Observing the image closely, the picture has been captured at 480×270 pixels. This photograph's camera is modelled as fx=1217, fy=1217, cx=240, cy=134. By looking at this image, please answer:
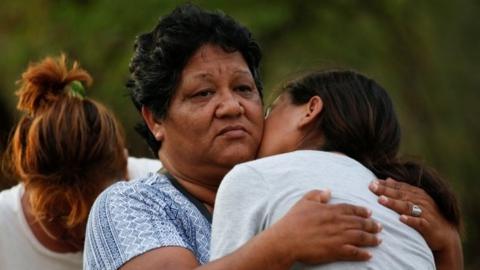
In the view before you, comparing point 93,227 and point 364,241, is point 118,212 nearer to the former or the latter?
point 93,227

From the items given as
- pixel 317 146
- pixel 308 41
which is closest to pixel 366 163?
pixel 317 146

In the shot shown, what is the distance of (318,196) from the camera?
275cm

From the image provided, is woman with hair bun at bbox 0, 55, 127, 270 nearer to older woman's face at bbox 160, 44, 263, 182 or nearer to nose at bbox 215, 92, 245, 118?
older woman's face at bbox 160, 44, 263, 182

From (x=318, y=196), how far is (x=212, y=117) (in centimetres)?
69

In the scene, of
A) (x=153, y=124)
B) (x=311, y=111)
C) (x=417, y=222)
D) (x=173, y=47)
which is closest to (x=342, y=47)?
(x=153, y=124)

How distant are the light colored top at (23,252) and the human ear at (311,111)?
5.37ft

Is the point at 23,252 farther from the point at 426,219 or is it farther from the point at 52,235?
the point at 426,219

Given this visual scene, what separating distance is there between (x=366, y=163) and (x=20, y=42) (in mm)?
6054

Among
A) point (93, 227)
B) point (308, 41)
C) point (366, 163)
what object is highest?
point (366, 163)

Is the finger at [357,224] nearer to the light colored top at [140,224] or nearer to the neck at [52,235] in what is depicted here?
the light colored top at [140,224]

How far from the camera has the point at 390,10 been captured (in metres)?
9.23

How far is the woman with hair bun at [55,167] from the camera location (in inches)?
170

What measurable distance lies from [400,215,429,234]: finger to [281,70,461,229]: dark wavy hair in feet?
0.43

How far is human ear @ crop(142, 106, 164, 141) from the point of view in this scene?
11.5ft
